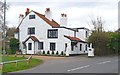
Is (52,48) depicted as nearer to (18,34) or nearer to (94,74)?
(18,34)

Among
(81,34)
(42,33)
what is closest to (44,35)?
(42,33)

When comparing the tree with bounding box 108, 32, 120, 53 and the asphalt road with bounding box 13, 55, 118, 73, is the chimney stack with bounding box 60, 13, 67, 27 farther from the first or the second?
the asphalt road with bounding box 13, 55, 118, 73

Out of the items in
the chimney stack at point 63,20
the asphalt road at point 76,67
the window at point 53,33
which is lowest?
the asphalt road at point 76,67

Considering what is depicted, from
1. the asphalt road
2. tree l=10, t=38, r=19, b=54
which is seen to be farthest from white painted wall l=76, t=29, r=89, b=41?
the asphalt road

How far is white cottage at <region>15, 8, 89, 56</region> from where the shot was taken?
4894 centimetres

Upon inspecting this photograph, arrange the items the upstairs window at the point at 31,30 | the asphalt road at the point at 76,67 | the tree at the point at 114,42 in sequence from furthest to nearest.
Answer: the upstairs window at the point at 31,30
the tree at the point at 114,42
the asphalt road at the point at 76,67

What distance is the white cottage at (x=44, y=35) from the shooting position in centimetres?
4894

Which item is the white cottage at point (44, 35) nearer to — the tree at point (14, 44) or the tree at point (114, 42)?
the tree at point (14, 44)

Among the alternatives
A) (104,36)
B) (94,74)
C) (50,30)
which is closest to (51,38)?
(50,30)

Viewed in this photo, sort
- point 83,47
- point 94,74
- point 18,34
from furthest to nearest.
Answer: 1. point 83,47
2. point 18,34
3. point 94,74

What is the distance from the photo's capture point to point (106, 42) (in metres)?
46.6

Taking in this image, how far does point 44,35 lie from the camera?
5028 cm

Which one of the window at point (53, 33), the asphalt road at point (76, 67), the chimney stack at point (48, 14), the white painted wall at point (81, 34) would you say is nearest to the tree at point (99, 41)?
the window at point (53, 33)

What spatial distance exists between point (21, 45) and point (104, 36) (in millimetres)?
15101
